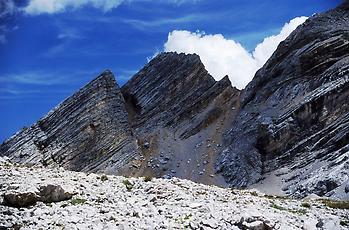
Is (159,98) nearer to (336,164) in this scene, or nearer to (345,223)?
(336,164)

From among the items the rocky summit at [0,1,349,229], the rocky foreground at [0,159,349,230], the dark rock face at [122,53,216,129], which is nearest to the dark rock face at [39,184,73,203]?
the rocky foreground at [0,159,349,230]

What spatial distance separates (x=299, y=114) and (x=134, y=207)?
39553mm

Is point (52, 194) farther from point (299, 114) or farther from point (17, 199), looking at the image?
point (299, 114)

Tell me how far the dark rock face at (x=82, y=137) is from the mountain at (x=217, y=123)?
14 centimetres

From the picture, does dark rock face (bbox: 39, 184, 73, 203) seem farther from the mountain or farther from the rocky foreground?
the mountain

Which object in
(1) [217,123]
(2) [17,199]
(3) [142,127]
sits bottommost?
(2) [17,199]

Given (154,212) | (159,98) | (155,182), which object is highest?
(159,98)

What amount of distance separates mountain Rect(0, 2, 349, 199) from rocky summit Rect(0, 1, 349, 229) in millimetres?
136

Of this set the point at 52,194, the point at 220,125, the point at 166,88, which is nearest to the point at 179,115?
the point at 166,88

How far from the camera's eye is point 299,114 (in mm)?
56938

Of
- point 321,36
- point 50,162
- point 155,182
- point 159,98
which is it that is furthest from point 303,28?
point 155,182

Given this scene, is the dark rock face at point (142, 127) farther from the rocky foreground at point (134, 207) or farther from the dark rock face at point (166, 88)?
the rocky foreground at point (134, 207)

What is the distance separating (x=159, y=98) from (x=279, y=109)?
22.0 m

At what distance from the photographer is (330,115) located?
5447 cm
